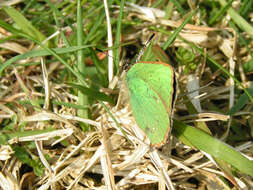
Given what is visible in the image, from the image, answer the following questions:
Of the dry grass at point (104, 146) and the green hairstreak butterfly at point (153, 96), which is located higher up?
the green hairstreak butterfly at point (153, 96)

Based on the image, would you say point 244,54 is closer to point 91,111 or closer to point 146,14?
point 146,14

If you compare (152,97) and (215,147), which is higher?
(152,97)

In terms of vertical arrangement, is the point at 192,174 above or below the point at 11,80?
below

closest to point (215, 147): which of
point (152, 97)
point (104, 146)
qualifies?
point (152, 97)

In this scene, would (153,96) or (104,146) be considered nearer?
(153,96)

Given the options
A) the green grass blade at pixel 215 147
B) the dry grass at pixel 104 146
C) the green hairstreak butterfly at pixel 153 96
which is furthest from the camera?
the dry grass at pixel 104 146

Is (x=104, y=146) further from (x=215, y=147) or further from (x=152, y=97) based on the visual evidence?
(x=215, y=147)

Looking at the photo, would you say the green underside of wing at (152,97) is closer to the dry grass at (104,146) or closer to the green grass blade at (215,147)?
the dry grass at (104,146)

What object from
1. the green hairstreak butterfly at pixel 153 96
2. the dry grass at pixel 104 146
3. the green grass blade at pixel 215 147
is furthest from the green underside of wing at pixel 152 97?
the green grass blade at pixel 215 147

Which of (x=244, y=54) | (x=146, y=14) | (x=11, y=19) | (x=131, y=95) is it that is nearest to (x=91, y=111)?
(x=131, y=95)
